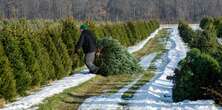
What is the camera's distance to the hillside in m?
141

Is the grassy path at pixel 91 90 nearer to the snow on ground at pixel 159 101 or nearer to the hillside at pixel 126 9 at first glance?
the snow on ground at pixel 159 101

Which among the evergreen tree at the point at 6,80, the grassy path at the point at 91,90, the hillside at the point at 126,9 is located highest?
the evergreen tree at the point at 6,80

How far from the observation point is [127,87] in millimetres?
15695

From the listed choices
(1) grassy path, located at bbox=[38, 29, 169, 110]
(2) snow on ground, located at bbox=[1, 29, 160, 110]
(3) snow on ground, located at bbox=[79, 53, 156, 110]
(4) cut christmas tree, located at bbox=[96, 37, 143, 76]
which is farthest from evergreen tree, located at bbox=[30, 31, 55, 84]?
(3) snow on ground, located at bbox=[79, 53, 156, 110]

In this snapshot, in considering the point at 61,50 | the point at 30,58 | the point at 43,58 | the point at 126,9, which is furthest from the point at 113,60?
the point at 126,9

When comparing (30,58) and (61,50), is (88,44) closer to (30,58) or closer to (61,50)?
(61,50)

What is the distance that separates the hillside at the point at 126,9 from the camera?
14138 centimetres

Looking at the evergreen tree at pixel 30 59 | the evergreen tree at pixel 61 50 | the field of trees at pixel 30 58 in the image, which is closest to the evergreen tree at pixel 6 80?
the field of trees at pixel 30 58

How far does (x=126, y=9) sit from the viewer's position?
15000cm

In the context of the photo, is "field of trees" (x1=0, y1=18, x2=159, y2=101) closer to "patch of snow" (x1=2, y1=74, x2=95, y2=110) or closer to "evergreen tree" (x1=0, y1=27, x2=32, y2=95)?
"evergreen tree" (x1=0, y1=27, x2=32, y2=95)

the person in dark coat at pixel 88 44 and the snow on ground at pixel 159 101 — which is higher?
the person in dark coat at pixel 88 44

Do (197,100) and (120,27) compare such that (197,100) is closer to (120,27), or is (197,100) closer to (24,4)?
(120,27)

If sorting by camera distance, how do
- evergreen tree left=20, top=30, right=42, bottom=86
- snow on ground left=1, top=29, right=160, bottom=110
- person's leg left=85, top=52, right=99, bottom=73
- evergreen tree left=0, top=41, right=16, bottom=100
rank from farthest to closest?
person's leg left=85, top=52, right=99, bottom=73 < evergreen tree left=20, top=30, right=42, bottom=86 < evergreen tree left=0, top=41, right=16, bottom=100 < snow on ground left=1, top=29, right=160, bottom=110

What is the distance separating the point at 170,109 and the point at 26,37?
6.17 meters
